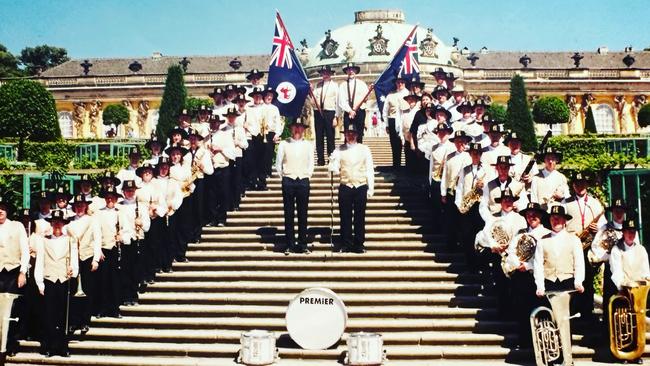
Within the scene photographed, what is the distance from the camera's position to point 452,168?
13.5 m

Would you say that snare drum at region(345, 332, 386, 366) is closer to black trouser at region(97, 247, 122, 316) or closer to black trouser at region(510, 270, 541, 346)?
black trouser at region(510, 270, 541, 346)

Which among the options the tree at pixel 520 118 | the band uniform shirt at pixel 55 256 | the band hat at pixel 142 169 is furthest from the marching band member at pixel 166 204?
the tree at pixel 520 118

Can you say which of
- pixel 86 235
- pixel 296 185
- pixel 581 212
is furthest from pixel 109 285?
pixel 581 212

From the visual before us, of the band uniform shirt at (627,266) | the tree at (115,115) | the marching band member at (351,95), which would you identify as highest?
the tree at (115,115)

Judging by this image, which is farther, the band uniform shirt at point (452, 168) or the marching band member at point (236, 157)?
the marching band member at point (236, 157)

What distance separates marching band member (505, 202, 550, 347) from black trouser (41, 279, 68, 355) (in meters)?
5.59

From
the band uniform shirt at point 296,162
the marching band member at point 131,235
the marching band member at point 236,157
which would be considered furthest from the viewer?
the marching band member at point 236,157

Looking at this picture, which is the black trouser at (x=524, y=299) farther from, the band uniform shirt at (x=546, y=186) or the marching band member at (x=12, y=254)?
the marching band member at (x=12, y=254)

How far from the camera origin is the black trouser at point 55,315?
11.4 meters

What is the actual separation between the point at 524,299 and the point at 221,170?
20.1ft

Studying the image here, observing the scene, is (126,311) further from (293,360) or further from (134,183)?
(293,360)

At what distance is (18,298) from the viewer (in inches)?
462

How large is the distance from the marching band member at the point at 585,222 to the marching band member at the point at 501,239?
0.72 meters

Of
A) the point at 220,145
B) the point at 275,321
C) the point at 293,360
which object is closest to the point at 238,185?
the point at 220,145
